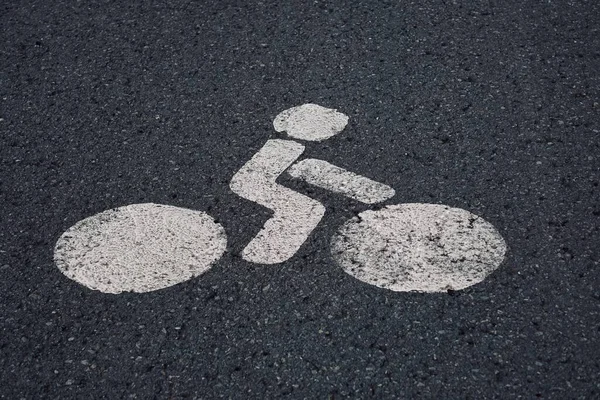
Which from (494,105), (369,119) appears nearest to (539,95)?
(494,105)

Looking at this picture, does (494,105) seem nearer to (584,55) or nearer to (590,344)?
(584,55)

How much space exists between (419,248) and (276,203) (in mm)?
544

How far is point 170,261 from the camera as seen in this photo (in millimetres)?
2561

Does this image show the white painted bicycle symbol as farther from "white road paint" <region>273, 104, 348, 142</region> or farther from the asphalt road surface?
"white road paint" <region>273, 104, 348, 142</region>

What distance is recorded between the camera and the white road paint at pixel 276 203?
8.47 feet

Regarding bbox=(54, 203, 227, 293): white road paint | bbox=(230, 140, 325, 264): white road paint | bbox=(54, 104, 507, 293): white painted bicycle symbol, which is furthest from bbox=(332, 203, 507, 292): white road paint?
bbox=(54, 203, 227, 293): white road paint

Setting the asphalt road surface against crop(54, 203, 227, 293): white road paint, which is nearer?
the asphalt road surface

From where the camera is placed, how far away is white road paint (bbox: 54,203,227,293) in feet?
8.23

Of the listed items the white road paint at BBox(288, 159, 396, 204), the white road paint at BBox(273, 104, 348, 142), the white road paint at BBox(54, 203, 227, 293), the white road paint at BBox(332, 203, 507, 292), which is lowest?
the white road paint at BBox(54, 203, 227, 293)

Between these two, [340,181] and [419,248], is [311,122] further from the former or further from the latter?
[419,248]

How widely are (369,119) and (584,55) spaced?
1.06m

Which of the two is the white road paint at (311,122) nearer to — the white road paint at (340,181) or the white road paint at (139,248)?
the white road paint at (340,181)

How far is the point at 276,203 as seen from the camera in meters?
2.78

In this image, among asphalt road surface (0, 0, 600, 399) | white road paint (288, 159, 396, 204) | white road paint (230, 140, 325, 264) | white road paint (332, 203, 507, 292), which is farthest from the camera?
white road paint (288, 159, 396, 204)
